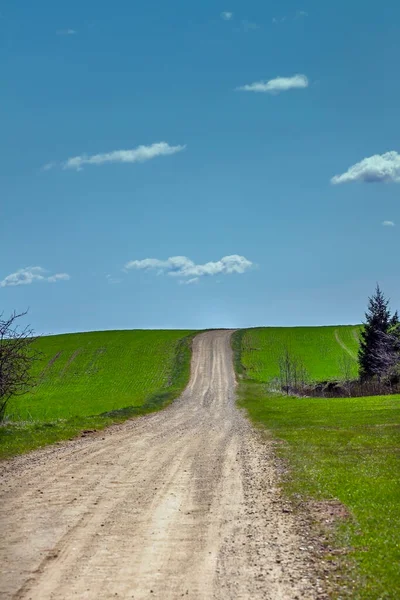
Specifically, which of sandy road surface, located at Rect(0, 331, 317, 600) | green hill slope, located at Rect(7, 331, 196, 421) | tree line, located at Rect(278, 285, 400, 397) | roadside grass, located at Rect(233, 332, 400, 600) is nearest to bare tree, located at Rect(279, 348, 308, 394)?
tree line, located at Rect(278, 285, 400, 397)

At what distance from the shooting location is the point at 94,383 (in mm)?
86250

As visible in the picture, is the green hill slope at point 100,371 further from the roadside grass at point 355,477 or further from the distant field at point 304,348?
the roadside grass at point 355,477

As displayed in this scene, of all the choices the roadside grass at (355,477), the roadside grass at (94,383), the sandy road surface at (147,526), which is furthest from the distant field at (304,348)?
the sandy road surface at (147,526)

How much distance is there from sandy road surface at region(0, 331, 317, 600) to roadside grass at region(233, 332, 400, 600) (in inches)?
32.3

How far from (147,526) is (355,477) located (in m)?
7.34

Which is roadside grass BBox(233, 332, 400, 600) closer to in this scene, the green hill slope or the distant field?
the green hill slope

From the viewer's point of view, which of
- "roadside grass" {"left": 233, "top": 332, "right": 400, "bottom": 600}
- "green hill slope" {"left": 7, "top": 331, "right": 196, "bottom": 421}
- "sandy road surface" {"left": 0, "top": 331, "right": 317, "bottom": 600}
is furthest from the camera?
"green hill slope" {"left": 7, "top": 331, "right": 196, "bottom": 421}

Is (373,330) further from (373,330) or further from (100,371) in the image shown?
(100,371)

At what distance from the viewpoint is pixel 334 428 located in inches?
1278

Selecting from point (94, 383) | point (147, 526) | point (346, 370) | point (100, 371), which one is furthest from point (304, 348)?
point (147, 526)

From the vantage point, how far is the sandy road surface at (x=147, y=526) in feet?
31.4

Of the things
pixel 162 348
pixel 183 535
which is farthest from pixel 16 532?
pixel 162 348

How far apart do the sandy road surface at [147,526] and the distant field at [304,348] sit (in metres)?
58.9

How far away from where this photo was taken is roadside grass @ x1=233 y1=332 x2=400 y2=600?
33.4 feet
